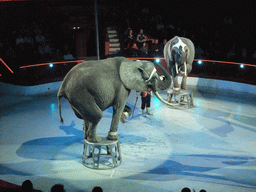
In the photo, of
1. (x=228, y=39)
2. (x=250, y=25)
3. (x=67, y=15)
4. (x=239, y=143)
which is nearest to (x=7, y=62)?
(x=67, y=15)

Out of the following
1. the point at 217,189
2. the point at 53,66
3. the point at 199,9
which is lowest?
the point at 217,189

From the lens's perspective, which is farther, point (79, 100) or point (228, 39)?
point (228, 39)

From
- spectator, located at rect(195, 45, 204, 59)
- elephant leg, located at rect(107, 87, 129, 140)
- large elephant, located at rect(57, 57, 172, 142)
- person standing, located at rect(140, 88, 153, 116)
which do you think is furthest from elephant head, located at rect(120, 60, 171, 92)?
spectator, located at rect(195, 45, 204, 59)

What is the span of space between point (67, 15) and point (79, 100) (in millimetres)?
10699

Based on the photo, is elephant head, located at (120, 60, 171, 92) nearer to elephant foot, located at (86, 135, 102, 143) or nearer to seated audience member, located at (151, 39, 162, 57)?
elephant foot, located at (86, 135, 102, 143)

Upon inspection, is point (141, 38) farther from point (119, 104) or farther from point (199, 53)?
point (119, 104)

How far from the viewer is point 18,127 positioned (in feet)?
25.7

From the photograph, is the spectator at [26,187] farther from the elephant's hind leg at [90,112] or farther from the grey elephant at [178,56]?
the grey elephant at [178,56]

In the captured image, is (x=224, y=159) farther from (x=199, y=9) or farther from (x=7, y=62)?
(x=199, y=9)

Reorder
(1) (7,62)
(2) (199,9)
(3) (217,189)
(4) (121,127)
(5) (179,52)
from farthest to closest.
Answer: (2) (199,9) → (1) (7,62) → (5) (179,52) → (4) (121,127) → (3) (217,189)

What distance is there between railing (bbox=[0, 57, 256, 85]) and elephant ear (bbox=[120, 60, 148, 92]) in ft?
20.0

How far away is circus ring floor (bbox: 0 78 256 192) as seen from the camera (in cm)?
532

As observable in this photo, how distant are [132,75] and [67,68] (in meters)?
6.53

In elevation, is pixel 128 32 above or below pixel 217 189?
above
